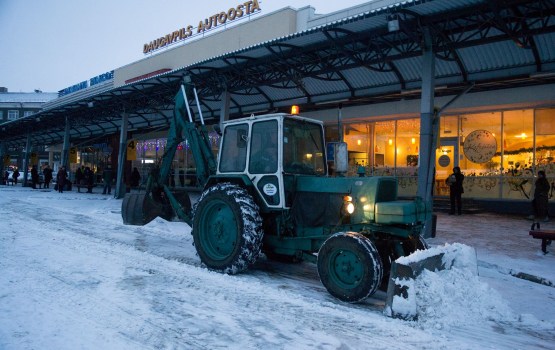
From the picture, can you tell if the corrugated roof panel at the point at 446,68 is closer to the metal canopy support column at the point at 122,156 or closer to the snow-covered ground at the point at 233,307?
the snow-covered ground at the point at 233,307

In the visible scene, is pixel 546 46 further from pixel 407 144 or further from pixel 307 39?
→ pixel 407 144

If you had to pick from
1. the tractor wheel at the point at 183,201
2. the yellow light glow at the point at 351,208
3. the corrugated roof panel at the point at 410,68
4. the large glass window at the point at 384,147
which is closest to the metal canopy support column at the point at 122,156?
the large glass window at the point at 384,147

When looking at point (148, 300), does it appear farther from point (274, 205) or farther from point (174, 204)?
point (174, 204)

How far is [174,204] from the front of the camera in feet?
26.6

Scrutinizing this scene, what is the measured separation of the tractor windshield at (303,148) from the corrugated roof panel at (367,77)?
351 inches

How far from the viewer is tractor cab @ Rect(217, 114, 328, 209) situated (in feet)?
20.6

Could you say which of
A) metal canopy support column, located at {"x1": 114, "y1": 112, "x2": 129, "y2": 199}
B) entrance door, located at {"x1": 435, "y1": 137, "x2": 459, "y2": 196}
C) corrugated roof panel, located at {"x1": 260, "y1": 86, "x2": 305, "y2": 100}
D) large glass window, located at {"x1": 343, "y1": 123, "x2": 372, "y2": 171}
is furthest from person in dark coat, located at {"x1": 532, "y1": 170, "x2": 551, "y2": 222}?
metal canopy support column, located at {"x1": 114, "y1": 112, "x2": 129, "y2": 199}

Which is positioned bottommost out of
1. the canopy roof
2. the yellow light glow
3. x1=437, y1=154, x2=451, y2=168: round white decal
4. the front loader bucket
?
the front loader bucket

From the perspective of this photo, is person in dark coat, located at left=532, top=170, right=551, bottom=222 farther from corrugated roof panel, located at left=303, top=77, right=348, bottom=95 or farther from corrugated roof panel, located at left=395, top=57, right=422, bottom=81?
corrugated roof panel, located at left=303, top=77, right=348, bottom=95

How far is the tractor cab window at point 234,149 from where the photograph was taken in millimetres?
6648

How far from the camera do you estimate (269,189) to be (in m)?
6.34

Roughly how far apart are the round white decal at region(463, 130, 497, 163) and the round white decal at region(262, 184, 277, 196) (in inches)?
507

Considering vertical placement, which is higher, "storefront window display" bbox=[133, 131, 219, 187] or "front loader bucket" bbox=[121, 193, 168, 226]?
"storefront window display" bbox=[133, 131, 219, 187]

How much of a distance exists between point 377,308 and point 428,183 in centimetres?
614
